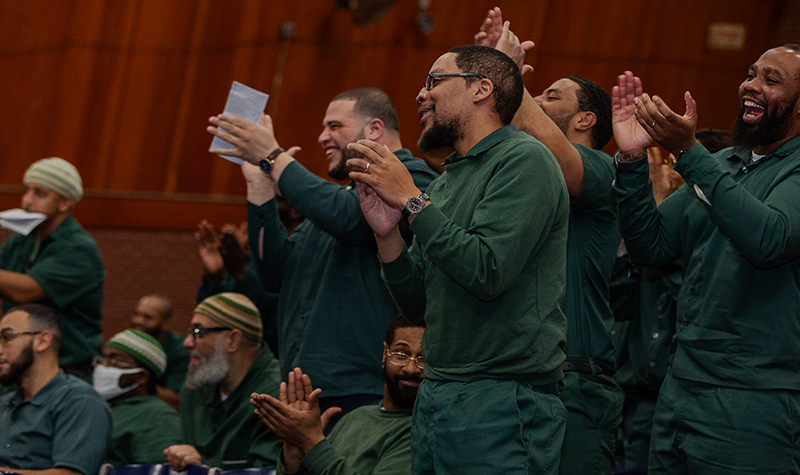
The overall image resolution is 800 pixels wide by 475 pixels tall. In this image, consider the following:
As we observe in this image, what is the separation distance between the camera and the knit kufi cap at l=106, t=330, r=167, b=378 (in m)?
3.87

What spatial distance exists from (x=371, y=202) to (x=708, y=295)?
90cm

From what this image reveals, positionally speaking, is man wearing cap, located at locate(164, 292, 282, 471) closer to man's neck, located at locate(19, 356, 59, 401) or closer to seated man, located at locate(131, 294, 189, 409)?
man's neck, located at locate(19, 356, 59, 401)

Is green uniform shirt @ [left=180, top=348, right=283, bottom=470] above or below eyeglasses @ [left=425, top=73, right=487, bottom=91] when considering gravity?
below

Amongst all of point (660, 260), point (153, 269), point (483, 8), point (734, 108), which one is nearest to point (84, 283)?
point (153, 269)

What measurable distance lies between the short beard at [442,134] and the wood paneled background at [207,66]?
376cm

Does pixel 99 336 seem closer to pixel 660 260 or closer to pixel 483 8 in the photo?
pixel 660 260

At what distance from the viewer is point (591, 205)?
2.43 m

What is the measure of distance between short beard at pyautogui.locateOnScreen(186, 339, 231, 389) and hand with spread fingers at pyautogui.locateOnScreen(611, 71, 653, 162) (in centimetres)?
206

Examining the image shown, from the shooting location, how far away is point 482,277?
65.0 inches

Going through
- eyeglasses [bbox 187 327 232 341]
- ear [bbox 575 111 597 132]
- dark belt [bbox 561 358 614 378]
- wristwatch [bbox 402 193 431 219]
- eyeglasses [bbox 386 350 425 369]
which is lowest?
eyeglasses [bbox 187 327 232 341]

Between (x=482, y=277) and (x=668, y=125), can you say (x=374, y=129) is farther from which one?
(x=482, y=277)

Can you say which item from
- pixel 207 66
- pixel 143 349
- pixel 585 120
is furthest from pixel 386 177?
pixel 207 66

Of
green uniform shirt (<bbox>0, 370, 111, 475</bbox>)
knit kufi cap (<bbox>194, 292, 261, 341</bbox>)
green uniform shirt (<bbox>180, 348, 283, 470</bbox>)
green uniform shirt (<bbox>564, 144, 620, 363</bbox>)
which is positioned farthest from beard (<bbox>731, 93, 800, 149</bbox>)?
green uniform shirt (<bbox>0, 370, 111, 475</bbox>)

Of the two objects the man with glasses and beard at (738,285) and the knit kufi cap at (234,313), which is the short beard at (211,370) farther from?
the man with glasses and beard at (738,285)
